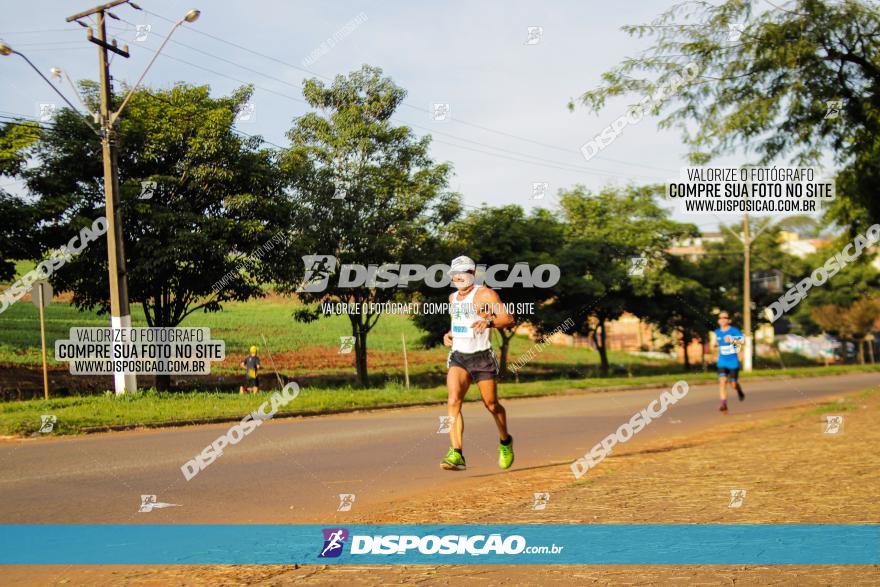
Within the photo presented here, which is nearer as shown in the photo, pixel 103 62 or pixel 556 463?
pixel 556 463

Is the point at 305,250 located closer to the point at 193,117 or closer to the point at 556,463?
the point at 193,117

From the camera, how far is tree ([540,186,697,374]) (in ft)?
139

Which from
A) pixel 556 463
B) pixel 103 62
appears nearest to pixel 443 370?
pixel 103 62

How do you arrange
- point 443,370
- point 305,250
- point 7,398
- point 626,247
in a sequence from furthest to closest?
point 626,247 → point 443,370 → point 305,250 → point 7,398

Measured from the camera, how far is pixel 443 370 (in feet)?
137

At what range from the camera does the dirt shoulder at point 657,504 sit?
4.47 meters

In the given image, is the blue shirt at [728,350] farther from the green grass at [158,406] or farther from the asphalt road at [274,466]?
the green grass at [158,406]

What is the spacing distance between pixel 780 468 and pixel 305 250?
2026 centimetres

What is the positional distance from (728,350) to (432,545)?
44.0 ft

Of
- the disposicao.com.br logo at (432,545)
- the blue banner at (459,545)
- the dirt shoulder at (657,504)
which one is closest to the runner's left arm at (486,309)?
the dirt shoulder at (657,504)

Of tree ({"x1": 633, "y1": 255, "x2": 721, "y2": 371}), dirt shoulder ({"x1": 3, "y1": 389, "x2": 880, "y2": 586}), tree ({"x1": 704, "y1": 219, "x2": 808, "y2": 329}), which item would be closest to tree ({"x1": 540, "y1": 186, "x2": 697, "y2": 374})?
tree ({"x1": 633, "y1": 255, "x2": 721, "y2": 371})

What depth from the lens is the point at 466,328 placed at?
24.9ft

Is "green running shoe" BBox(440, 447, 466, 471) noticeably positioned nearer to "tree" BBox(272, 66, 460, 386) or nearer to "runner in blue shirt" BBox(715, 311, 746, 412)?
"runner in blue shirt" BBox(715, 311, 746, 412)

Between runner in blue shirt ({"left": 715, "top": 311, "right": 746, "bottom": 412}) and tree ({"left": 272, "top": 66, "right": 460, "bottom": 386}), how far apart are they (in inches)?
516
